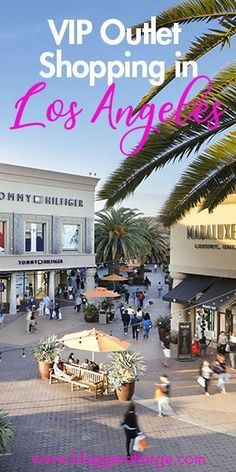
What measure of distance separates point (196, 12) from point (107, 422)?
9.51 metres

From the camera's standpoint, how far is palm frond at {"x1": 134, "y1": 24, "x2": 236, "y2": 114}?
8547 mm

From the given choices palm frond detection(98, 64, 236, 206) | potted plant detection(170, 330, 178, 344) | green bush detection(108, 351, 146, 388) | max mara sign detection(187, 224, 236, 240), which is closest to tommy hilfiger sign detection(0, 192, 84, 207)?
max mara sign detection(187, 224, 236, 240)

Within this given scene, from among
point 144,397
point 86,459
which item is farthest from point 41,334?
point 86,459

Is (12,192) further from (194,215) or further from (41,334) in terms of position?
(194,215)

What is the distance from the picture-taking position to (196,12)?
805 cm

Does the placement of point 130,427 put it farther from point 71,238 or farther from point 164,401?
point 71,238

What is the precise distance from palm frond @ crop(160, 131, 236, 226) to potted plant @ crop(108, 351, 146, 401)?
17.5 ft

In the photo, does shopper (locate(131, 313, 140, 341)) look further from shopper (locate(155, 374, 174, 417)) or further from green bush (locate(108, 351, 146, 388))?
shopper (locate(155, 374, 174, 417))

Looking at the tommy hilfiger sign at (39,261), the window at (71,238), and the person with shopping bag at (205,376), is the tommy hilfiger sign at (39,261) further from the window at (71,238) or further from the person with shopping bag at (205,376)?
the person with shopping bag at (205,376)

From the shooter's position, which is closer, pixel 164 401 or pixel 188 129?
pixel 188 129

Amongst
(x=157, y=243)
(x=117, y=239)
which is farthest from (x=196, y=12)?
(x=157, y=243)

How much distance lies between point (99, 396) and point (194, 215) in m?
10.5

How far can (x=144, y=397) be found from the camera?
1425 centimetres

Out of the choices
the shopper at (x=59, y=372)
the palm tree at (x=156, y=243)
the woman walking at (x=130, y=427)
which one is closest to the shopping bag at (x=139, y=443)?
the woman walking at (x=130, y=427)
